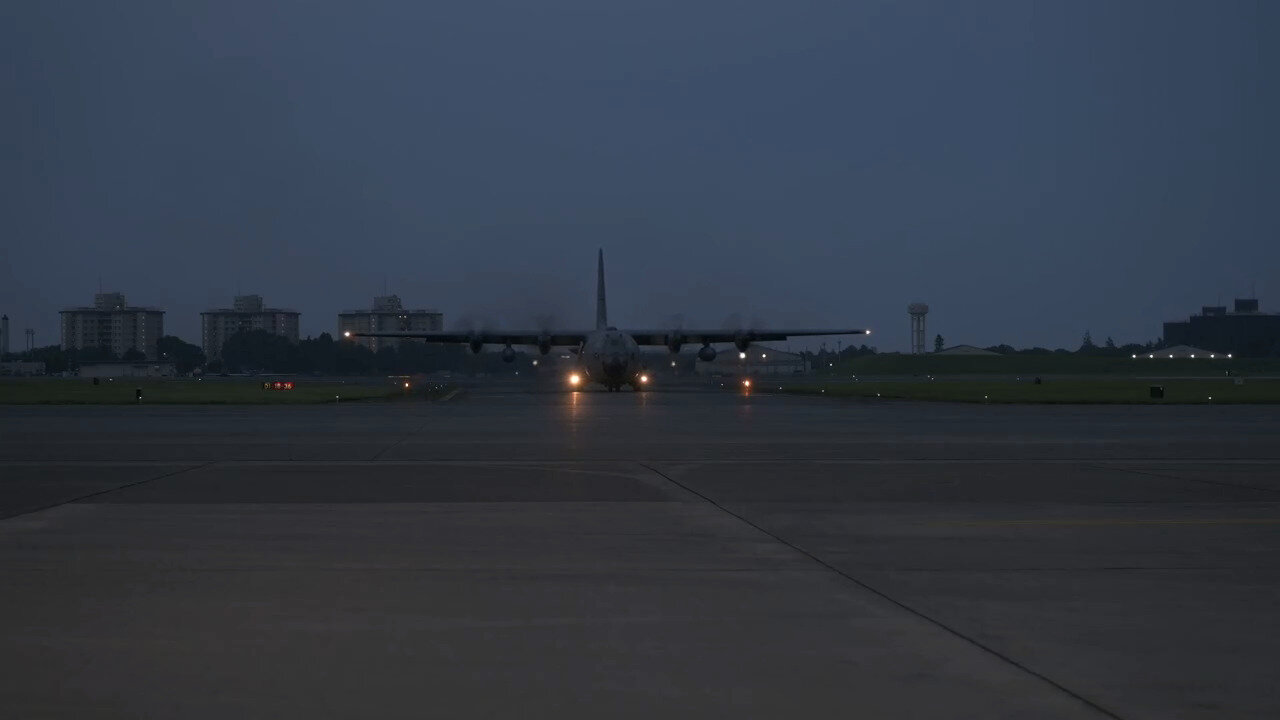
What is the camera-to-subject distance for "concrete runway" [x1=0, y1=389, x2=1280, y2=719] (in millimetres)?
6020

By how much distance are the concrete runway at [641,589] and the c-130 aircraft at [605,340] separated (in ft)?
136

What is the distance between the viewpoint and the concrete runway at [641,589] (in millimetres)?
6020

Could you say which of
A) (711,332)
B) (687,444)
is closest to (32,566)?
(687,444)

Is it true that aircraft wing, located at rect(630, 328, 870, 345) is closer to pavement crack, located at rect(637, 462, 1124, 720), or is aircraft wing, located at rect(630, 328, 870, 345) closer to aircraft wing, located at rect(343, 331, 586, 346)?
aircraft wing, located at rect(343, 331, 586, 346)

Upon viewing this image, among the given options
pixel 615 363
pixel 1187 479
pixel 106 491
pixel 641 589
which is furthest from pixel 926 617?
pixel 615 363

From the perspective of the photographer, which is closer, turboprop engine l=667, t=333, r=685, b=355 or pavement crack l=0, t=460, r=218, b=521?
pavement crack l=0, t=460, r=218, b=521

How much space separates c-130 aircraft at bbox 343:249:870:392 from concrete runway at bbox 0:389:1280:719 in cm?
4153

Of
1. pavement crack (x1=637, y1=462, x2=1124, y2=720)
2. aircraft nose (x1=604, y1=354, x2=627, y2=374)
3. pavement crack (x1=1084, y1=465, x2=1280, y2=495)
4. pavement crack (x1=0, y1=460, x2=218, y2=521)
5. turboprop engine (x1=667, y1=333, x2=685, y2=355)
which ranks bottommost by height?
pavement crack (x1=637, y1=462, x2=1124, y2=720)

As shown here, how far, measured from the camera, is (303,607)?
806cm

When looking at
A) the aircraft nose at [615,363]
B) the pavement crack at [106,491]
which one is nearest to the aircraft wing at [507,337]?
the aircraft nose at [615,363]

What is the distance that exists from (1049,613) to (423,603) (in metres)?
4.41

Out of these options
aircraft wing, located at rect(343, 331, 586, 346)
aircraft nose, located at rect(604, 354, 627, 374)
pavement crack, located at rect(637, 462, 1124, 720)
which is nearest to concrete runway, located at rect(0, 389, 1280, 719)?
pavement crack, located at rect(637, 462, 1124, 720)

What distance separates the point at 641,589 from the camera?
880 cm

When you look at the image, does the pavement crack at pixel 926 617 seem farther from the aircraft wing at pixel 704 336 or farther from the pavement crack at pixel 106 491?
the aircraft wing at pixel 704 336
